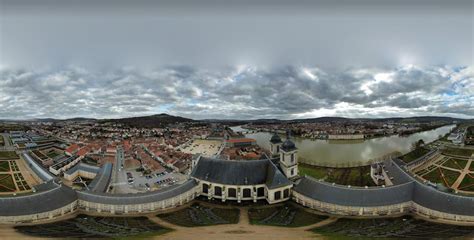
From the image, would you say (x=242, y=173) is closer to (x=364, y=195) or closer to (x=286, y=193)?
(x=286, y=193)

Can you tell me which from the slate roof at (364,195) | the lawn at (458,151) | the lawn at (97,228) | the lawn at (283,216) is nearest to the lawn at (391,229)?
the slate roof at (364,195)

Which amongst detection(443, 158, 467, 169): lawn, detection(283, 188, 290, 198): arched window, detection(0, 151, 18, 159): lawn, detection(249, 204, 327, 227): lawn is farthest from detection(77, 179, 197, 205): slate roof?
detection(443, 158, 467, 169): lawn

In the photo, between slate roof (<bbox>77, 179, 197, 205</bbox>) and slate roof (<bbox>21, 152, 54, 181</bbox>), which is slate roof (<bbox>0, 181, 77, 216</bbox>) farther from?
slate roof (<bbox>21, 152, 54, 181</bbox>)

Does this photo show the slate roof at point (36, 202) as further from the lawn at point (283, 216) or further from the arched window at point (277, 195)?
the arched window at point (277, 195)

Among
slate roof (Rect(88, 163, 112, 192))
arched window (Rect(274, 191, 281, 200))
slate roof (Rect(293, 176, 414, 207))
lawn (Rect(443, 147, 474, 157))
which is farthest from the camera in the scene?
lawn (Rect(443, 147, 474, 157))

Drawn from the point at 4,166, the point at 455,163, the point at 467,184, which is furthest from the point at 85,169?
the point at 455,163

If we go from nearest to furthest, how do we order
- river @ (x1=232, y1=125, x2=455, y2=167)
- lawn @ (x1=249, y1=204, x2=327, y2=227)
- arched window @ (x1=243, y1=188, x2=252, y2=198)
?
lawn @ (x1=249, y1=204, x2=327, y2=227)
arched window @ (x1=243, y1=188, x2=252, y2=198)
river @ (x1=232, y1=125, x2=455, y2=167)

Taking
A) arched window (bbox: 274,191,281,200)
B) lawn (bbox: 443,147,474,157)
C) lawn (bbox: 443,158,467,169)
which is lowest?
arched window (bbox: 274,191,281,200)
